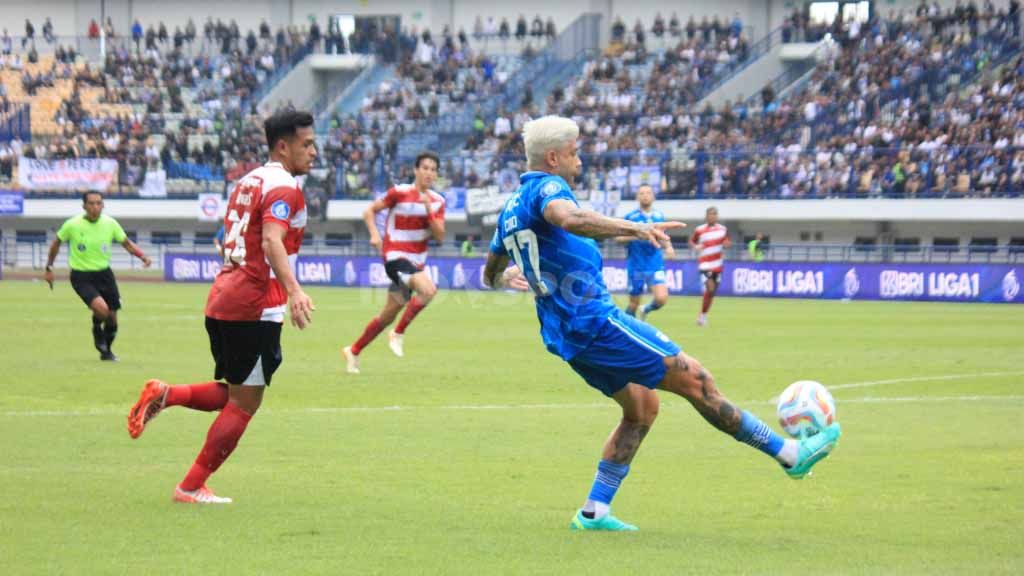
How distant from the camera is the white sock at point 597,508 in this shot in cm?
730

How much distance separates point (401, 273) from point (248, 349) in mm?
9321

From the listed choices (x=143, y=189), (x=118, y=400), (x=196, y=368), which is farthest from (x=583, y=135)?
(x=118, y=400)

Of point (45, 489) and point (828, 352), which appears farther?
point (828, 352)

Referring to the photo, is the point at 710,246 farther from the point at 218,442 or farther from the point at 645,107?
the point at 645,107

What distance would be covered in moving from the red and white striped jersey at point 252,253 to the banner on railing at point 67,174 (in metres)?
49.1

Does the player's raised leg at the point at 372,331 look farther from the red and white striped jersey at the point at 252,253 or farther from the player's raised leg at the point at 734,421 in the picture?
the player's raised leg at the point at 734,421

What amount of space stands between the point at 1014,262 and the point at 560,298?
32.6 meters

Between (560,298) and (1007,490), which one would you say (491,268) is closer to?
(560,298)

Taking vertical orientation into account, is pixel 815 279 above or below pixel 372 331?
below

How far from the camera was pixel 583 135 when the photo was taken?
51.4m

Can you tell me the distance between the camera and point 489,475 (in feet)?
29.9

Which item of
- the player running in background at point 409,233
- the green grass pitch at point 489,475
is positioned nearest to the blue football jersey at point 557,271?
the green grass pitch at point 489,475

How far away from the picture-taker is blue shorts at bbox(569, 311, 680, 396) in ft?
23.0

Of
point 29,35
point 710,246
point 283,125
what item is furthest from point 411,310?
point 29,35
